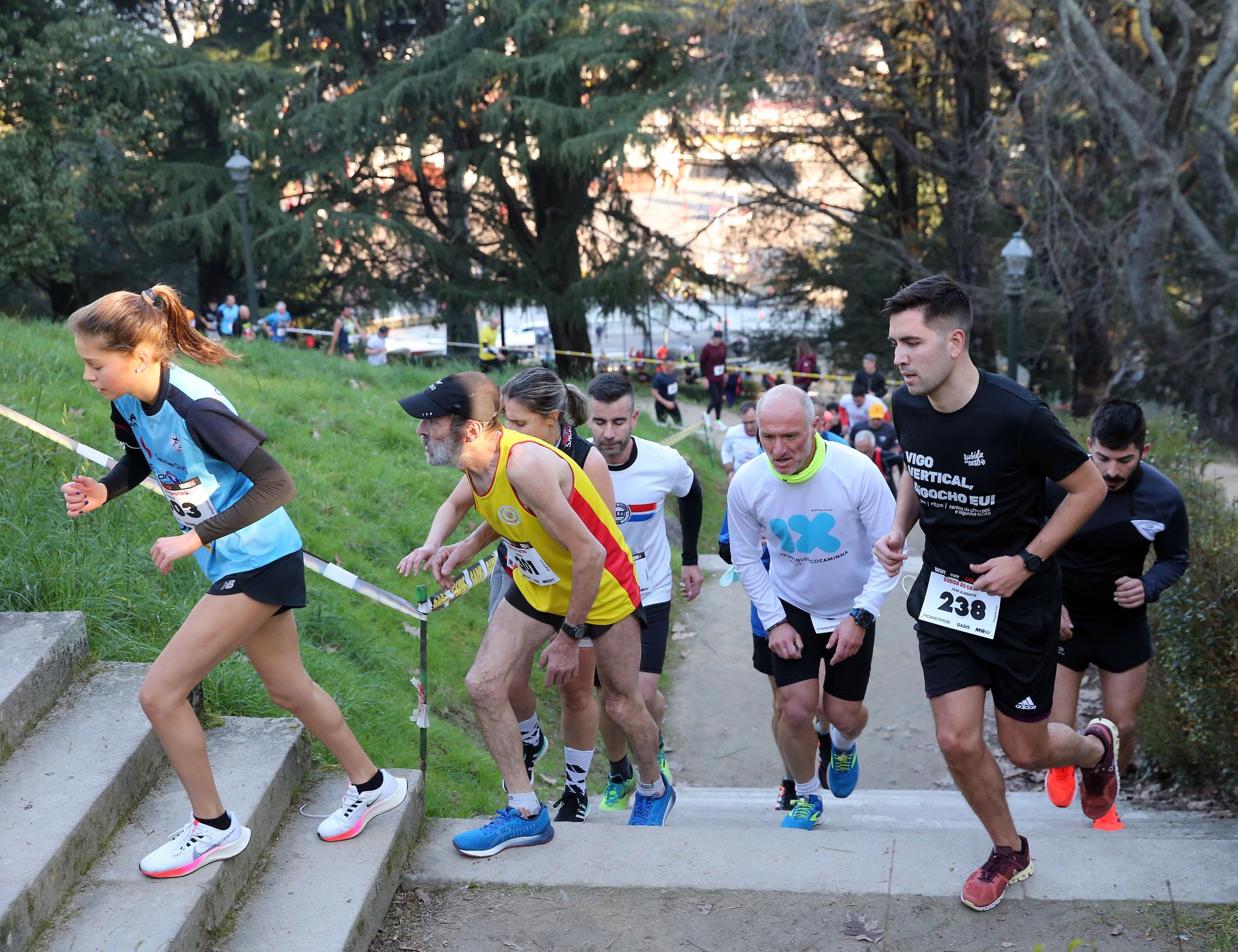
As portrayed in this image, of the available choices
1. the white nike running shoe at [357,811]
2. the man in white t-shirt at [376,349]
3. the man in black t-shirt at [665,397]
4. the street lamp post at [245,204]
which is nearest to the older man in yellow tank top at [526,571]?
the white nike running shoe at [357,811]

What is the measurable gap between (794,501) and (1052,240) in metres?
18.4

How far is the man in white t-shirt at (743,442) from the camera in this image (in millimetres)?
10828

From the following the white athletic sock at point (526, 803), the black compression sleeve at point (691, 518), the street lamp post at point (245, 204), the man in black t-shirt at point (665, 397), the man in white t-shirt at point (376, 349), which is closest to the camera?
the white athletic sock at point (526, 803)

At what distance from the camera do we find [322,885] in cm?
376

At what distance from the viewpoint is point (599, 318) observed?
93.2 feet

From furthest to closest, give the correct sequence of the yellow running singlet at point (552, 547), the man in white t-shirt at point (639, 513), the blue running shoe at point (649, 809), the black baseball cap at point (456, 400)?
the man in white t-shirt at point (639, 513)
the blue running shoe at point (649, 809)
the yellow running singlet at point (552, 547)
the black baseball cap at point (456, 400)

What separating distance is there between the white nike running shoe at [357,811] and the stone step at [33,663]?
108cm

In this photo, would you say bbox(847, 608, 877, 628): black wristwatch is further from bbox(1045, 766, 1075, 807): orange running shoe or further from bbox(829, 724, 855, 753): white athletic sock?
bbox(1045, 766, 1075, 807): orange running shoe

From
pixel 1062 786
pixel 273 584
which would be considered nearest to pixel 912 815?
pixel 1062 786

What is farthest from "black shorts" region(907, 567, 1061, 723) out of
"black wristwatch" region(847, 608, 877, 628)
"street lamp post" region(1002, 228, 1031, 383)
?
"street lamp post" region(1002, 228, 1031, 383)

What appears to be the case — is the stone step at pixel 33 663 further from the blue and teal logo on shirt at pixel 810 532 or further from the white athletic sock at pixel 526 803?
the blue and teal logo on shirt at pixel 810 532

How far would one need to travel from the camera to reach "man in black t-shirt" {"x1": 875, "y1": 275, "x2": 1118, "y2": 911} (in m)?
3.75

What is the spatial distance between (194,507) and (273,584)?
1.10 ft

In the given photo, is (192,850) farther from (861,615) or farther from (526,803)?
(861,615)
